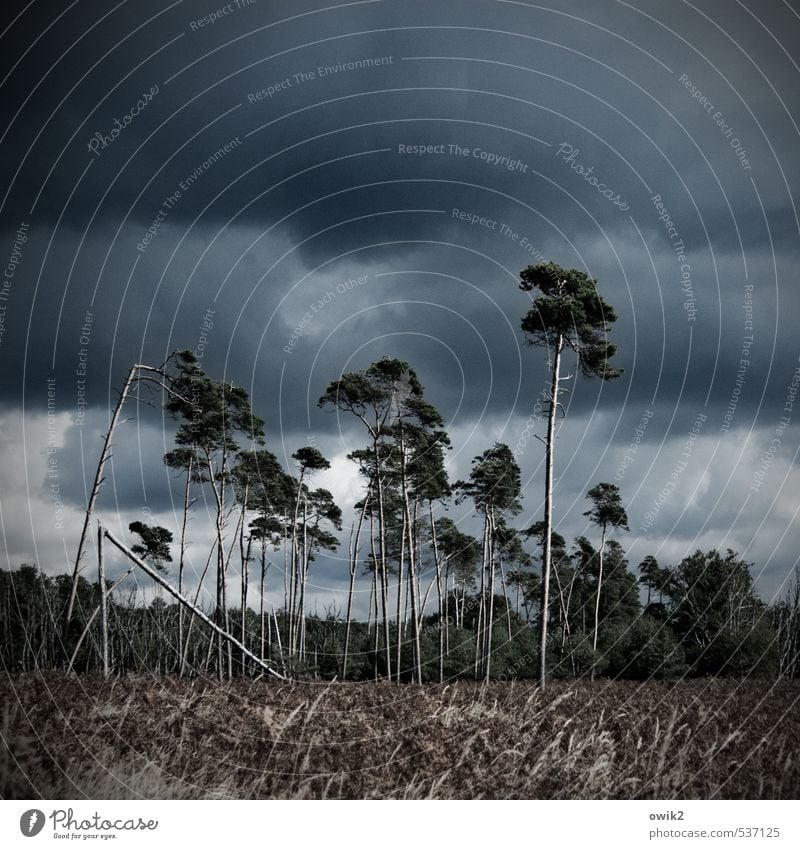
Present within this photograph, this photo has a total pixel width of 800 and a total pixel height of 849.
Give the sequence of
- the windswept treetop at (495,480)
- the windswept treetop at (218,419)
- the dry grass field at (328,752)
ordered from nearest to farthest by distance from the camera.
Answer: the dry grass field at (328,752), the windswept treetop at (218,419), the windswept treetop at (495,480)

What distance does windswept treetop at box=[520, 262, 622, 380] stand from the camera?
18953 mm

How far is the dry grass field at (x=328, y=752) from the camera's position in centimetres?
590

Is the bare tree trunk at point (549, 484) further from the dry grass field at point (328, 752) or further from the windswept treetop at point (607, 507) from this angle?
the windswept treetop at point (607, 507)

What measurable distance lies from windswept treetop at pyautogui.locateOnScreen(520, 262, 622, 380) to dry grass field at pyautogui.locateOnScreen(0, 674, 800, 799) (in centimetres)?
1256

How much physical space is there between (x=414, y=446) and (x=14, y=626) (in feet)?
210

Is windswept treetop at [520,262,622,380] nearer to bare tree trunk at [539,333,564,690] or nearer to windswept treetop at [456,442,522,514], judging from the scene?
bare tree trunk at [539,333,564,690]

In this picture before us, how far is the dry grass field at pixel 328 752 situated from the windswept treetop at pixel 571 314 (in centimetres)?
1256

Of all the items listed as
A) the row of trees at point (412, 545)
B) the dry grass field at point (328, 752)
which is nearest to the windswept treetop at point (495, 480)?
the row of trees at point (412, 545)

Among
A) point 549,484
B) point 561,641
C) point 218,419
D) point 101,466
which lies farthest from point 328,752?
point 561,641

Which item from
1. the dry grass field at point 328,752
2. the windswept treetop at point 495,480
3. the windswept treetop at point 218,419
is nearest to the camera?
the dry grass field at point 328,752

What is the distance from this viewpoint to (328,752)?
21.7ft

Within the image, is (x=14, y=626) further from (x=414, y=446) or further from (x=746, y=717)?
(x=746, y=717)

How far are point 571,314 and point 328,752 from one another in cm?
1548
